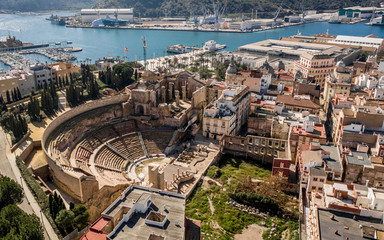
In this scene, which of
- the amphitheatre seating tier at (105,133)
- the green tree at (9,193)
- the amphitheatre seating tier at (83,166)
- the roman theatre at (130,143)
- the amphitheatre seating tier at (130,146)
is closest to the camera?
the green tree at (9,193)

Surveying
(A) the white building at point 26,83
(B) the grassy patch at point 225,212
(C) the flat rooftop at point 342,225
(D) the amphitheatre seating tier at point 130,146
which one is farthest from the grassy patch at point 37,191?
(A) the white building at point 26,83

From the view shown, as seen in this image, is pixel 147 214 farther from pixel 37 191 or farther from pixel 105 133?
pixel 105 133

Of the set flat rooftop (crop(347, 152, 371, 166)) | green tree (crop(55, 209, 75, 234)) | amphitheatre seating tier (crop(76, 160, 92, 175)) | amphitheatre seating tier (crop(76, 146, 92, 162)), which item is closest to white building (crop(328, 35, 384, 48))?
flat rooftop (crop(347, 152, 371, 166))

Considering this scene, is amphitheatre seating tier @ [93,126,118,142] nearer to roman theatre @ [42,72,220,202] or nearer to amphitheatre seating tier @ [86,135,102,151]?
roman theatre @ [42,72,220,202]

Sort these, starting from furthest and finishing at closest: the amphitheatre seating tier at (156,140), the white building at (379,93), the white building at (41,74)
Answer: the white building at (41,74)
the white building at (379,93)
the amphitheatre seating tier at (156,140)

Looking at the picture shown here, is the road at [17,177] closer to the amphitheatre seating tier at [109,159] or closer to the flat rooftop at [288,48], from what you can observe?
the amphitheatre seating tier at [109,159]

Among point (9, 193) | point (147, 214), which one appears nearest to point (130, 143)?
point (9, 193)

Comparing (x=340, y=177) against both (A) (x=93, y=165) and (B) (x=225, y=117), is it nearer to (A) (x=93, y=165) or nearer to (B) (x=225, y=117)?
(B) (x=225, y=117)

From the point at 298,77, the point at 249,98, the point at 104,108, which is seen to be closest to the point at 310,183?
the point at 249,98
